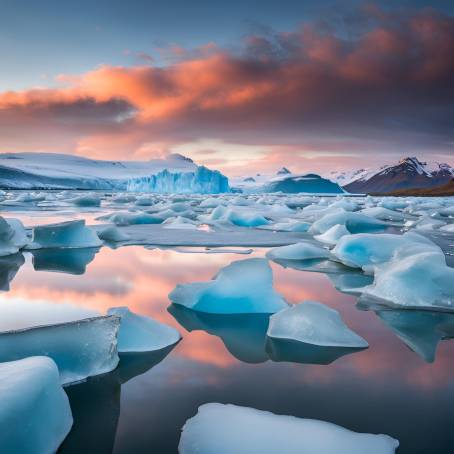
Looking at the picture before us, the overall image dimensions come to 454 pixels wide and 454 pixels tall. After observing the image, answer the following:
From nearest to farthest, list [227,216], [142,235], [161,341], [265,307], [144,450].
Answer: [144,450] → [161,341] → [265,307] → [142,235] → [227,216]

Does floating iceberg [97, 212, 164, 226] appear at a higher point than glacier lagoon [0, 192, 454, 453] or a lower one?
higher

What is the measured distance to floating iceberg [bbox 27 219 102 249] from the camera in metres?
6.08

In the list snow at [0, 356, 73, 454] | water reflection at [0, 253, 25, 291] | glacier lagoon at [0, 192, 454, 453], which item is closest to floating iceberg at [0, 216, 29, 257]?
water reflection at [0, 253, 25, 291]

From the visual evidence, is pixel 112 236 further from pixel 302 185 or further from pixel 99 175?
pixel 99 175

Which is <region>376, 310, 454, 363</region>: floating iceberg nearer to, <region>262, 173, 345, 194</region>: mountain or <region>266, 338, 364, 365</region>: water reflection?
<region>266, 338, 364, 365</region>: water reflection

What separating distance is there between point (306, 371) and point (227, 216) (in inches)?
356

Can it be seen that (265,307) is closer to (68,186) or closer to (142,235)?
(142,235)

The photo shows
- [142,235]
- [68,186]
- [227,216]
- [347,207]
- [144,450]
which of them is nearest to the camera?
[144,450]

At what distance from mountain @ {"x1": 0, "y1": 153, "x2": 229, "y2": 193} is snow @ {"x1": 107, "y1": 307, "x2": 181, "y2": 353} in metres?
39.8

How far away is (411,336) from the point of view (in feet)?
8.68

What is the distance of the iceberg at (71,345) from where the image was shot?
184 centimetres

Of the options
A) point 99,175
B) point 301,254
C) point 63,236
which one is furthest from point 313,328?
point 99,175

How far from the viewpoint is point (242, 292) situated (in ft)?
10.1

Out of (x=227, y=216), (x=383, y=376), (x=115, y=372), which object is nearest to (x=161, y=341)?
(x=115, y=372)
